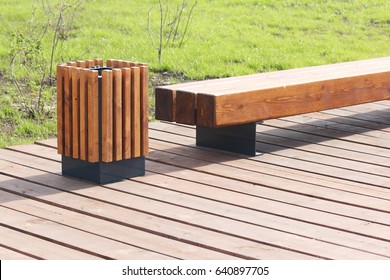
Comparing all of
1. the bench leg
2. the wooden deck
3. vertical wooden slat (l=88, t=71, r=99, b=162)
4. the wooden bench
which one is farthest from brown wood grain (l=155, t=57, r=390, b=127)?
vertical wooden slat (l=88, t=71, r=99, b=162)

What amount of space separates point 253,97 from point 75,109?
1.27 meters

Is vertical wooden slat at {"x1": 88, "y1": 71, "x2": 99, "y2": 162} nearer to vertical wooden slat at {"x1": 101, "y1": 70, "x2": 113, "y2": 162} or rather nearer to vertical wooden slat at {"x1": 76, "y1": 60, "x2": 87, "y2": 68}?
vertical wooden slat at {"x1": 101, "y1": 70, "x2": 113, "y2": 162}

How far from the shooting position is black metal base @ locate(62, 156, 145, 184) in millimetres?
6020

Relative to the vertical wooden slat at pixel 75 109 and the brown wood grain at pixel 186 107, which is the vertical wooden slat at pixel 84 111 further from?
the brown wood grain at pixel 186 107

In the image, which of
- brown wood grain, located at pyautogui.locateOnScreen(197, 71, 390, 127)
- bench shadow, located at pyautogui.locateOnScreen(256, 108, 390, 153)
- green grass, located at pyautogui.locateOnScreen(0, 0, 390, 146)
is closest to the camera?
brown wood grain, located at pyautogui.locateOnScreen(197, 71, 390, 127)

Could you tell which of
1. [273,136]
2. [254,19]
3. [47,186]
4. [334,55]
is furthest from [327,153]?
[254,19]

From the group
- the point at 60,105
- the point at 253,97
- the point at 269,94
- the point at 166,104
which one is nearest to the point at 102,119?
the point at 60,105

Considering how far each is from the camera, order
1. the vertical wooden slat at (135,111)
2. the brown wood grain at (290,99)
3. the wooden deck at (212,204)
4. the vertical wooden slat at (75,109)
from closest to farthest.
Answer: the wooden deck at (212,204), the vertical wooden slat at (75,109), the vertical wooden slat at (135,111), the brown wood grain at (290,99)

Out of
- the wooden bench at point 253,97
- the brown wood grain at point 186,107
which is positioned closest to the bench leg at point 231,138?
the wooden bench at point 253,97

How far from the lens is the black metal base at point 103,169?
6020 mm

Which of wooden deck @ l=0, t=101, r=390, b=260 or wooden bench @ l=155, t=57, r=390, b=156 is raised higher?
wooden bench @ l=155, t=57, r=390, b=156

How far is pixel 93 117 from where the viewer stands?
19.1ft

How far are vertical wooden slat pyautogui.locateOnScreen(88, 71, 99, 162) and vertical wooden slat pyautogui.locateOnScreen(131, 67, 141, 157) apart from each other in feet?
0.88

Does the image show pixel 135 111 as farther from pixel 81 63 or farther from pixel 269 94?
pixel 269 94
